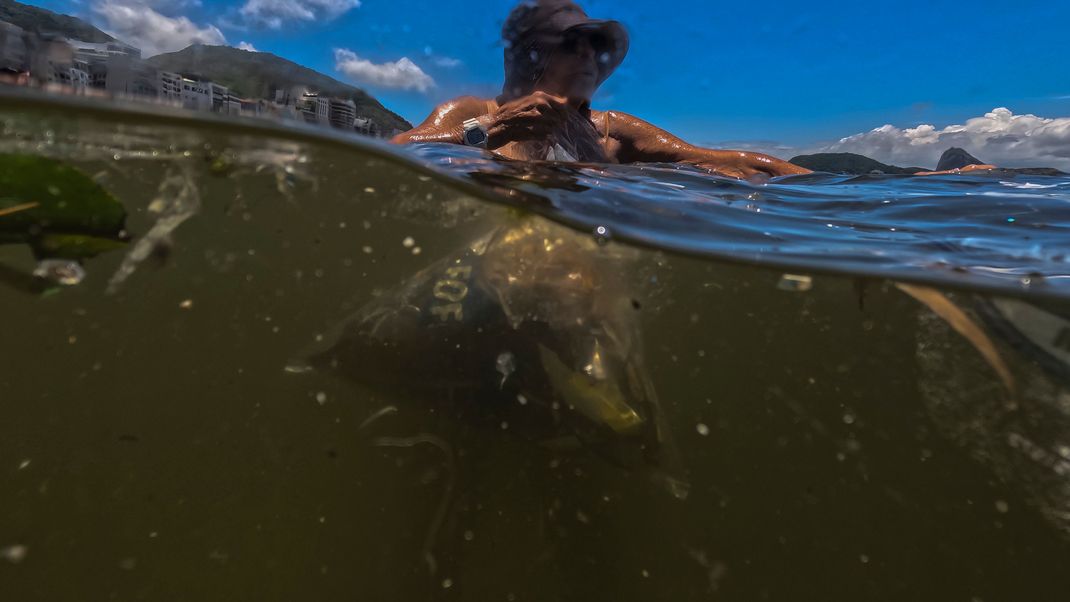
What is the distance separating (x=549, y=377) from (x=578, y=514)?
58 centimetres

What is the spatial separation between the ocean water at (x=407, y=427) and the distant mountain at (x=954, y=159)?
6.96 m

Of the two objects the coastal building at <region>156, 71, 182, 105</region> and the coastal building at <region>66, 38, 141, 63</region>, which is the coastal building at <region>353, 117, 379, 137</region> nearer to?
the coastal building at <region>156, 71, 182, 105</region>

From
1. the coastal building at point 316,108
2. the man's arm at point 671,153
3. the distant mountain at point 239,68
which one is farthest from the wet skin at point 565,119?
the distant mountain at point 239,68

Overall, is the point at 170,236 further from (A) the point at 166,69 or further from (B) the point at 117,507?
(B) the point at 117,507

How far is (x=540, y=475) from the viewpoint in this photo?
2.23 m

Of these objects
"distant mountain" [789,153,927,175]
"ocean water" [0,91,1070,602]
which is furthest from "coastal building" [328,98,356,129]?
"distant mountain" [789,153,927,175]

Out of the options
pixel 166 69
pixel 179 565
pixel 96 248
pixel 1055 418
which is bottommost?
pixel 179 565

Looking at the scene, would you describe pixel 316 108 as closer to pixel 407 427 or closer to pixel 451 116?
pixel 407 427

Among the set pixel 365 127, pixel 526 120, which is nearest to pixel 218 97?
pixel 365 127

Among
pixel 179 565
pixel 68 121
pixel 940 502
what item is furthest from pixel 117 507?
pixel 940 502

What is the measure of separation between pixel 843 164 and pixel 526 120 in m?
6.27

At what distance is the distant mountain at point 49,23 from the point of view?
1.95m

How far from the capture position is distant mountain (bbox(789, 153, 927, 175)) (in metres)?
6.87

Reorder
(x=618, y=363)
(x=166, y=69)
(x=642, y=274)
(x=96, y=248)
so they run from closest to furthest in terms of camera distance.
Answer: (x=96, y=248)
(x=166, y=69)
(x=618, y=363)
(x=642, y=274)
